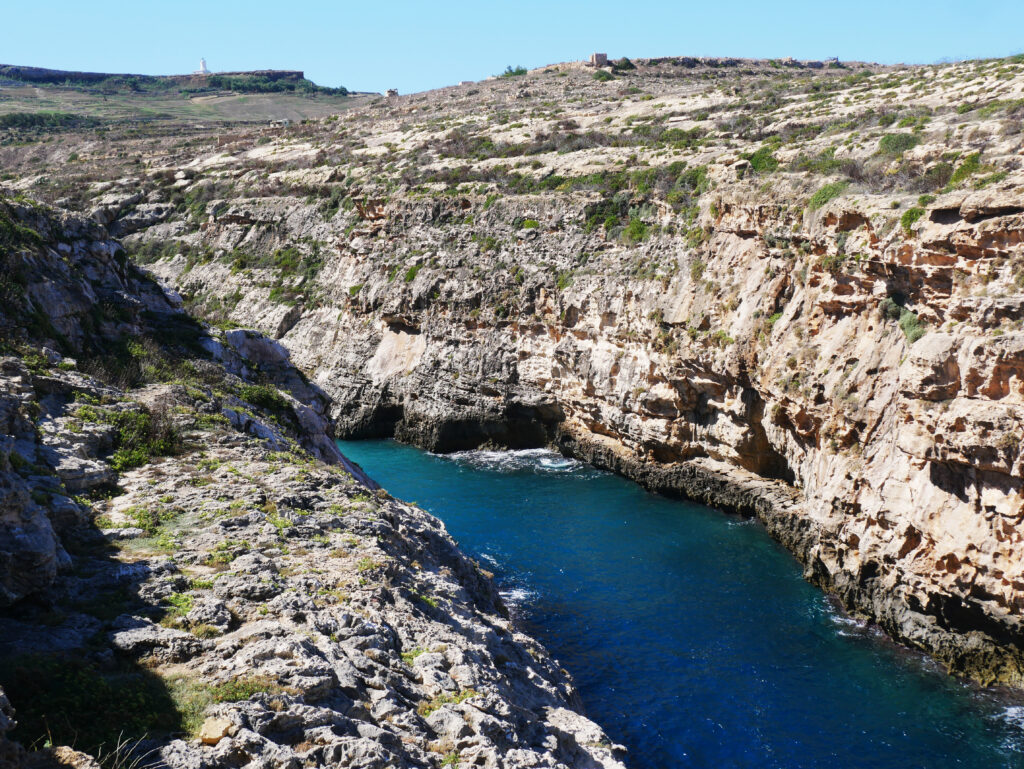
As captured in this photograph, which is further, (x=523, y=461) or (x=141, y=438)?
(x=523, y=461)

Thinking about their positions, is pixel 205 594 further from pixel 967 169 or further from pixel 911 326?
pixel 967 169

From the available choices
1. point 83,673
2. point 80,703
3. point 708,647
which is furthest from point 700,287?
point 80,703

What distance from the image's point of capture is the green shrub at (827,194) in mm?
32438

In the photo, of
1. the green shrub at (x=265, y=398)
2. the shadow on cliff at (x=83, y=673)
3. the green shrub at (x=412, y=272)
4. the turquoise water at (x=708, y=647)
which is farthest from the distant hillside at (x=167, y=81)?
the shadow on cliff at (x=83, y=673)

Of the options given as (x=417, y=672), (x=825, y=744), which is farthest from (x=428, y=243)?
(x=417, y=672)

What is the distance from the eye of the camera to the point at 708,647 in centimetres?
2572

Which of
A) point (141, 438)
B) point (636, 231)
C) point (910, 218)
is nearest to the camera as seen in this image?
point (141, 438)

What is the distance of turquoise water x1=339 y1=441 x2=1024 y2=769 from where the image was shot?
20.7 metres

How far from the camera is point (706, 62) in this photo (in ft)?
319

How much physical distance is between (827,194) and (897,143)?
16.2 feet

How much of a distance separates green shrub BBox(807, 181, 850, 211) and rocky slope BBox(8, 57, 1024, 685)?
149 millimetres

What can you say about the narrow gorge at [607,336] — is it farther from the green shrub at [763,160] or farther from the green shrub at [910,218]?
the green shrub at [763,160]

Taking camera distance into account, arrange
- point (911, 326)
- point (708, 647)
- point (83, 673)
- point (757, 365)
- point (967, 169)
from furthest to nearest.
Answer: point (757, 365) → point (967, 169) → point (911, 326) → point (708, 647) → point (83, 673)

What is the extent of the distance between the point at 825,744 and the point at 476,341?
34705 mm
